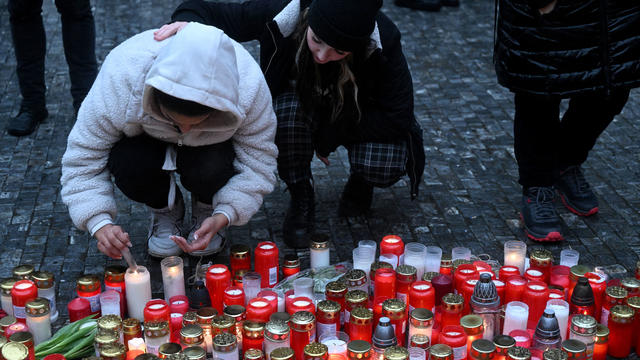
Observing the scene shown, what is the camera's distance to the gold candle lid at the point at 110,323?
Result: 2820mm

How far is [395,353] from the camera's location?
8.63ft

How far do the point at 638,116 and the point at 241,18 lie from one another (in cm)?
304

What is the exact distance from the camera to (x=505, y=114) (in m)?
5.46

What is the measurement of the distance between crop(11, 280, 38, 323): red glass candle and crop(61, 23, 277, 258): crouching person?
0.30m

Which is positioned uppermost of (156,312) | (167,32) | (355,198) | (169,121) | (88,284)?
(167,32)

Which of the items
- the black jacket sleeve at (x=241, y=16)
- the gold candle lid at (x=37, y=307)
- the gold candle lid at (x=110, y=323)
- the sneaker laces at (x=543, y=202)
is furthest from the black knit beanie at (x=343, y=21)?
the gold candle lid at (x=37, y=307)

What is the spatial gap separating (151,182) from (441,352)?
1460 mm

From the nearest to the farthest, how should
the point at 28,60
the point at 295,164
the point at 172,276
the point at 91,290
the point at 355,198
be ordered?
the point at 91,290, the point at 172,276, the point at 295,164, the point at 355,198, the point at 28,60

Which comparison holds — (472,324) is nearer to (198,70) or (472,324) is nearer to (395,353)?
(395,353)

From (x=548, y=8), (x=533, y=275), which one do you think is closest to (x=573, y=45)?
(x=548, y=8)

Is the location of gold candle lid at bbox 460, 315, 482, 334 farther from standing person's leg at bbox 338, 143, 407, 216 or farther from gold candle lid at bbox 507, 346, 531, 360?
standing person's leg at bbox 338, 143, 407, 216

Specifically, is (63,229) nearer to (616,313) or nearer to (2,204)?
(2,204)

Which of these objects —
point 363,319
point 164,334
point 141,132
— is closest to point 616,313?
point 363,319

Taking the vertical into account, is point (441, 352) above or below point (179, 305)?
above
